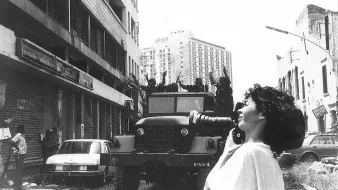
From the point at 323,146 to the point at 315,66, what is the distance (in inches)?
569

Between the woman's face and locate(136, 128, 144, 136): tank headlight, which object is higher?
the woman's face

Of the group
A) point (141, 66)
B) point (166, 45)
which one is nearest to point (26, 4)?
point (166, 45)

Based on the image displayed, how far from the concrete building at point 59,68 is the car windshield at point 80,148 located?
1069 mm

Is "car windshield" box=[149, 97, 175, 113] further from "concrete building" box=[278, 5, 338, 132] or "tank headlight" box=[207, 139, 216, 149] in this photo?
"concrete building" box=[278, 5, 338, 132]

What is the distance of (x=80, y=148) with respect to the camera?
12.9 meters

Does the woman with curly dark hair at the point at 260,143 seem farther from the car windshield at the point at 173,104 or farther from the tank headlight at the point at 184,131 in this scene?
the car windshield at the point at 173,104

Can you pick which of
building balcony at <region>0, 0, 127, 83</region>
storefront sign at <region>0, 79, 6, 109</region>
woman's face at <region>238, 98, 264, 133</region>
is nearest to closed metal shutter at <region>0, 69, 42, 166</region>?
storefront sign at <region>0, 79, 6, 109</region>

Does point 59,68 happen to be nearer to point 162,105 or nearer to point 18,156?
point 18,156

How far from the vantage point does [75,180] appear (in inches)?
488

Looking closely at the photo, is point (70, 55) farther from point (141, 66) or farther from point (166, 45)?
point (141, 66)

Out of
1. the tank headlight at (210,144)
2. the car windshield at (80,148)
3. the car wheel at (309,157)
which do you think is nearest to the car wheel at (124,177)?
the tank headlight at (210,144)

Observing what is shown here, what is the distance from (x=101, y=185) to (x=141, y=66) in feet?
105

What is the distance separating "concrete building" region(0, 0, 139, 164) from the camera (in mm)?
14258

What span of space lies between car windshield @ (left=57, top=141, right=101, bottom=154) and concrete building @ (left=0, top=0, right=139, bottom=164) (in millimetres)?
1069
